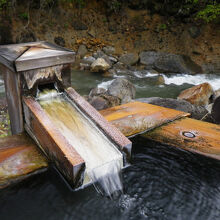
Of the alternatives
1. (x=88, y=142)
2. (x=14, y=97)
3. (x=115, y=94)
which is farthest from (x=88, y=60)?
(x=88, y=142)

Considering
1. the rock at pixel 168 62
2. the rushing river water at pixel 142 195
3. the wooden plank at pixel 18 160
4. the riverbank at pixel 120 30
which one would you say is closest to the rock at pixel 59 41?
the riverbank at pixel 120 30

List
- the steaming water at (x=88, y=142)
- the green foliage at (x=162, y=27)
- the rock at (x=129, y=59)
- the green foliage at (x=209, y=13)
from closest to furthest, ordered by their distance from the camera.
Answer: the steaming water at (x=88, y=142) < the green foliage at (x=209, y=13) < the rock at (x=129, y=59) < the green foliage at (x=162, y=27)

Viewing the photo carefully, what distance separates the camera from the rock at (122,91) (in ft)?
27.5

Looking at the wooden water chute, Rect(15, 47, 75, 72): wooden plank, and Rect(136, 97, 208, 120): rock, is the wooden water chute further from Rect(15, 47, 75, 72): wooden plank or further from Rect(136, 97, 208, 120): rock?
Rect(136, 97, 208, 120): rock

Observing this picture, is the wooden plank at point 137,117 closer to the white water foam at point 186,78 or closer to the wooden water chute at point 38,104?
the wooden water chute at point 38,104

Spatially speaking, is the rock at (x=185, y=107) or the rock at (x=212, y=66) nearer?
the rock at (x=185, y=107)

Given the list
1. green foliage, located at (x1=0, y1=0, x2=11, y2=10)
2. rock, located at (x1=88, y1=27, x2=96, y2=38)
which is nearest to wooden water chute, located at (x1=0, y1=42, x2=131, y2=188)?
green foliage, located at (x1=0, y1=0, x2=11, y2=10)

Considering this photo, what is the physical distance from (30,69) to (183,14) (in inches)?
515

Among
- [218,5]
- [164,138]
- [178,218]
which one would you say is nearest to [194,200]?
[178,218]

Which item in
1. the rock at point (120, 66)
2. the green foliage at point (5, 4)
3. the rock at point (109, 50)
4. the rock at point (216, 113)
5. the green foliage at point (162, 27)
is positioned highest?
the green foliage at point (5, 4)

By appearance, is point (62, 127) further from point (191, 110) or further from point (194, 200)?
point (191, 110)

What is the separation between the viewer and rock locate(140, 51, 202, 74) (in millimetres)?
13070

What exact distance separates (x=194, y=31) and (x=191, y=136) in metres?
12.0

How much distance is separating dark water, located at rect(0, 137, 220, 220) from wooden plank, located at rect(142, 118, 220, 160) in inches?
8.8
